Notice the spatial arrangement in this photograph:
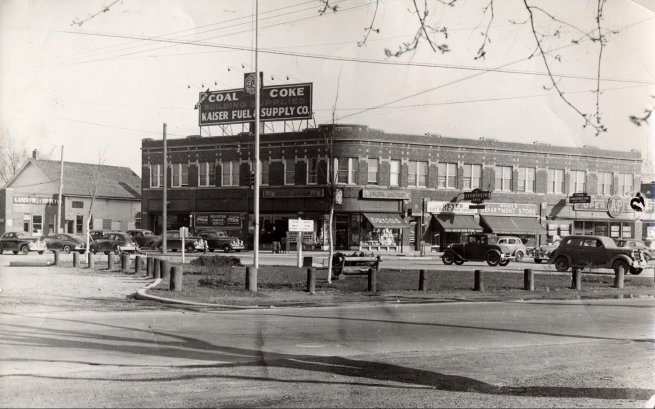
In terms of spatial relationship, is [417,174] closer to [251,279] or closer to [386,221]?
[386,221]

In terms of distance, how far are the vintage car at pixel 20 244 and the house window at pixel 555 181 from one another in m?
37.8

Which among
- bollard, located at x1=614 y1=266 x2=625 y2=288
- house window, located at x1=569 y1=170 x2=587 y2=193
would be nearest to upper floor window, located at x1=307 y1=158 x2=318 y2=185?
house window, located at x1=569 y1=170 x2=587 y2=193

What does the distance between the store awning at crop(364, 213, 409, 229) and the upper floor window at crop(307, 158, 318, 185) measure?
4619 millimetres

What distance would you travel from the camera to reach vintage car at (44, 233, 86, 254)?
43812 mm

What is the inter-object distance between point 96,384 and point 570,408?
4.90 meters

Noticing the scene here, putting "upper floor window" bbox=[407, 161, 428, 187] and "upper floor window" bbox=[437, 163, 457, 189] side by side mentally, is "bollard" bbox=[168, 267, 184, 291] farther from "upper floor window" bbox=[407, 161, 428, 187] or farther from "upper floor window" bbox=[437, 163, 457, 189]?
"upper floor window" bbox=[437, 163, 457, 189]

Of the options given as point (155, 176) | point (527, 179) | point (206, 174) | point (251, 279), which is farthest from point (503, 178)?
point (251, 279)

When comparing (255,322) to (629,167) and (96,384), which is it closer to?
(96,384)

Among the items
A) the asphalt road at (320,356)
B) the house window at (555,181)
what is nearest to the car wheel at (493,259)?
the asphalt road at (320,356)

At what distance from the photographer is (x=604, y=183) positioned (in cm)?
5628

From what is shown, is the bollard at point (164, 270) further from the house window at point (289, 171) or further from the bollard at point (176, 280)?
the house window at point (289, 171)

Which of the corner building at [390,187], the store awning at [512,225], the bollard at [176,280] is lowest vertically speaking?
the bollard at [176,280]

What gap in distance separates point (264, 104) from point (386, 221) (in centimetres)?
1268

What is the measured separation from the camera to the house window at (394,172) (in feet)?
168
